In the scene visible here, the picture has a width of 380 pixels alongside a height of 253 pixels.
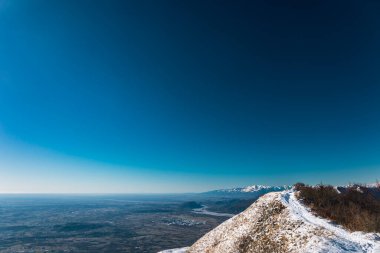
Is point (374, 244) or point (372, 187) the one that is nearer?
point (374, 244)

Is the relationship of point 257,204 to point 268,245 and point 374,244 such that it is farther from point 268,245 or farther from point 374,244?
point 374,244

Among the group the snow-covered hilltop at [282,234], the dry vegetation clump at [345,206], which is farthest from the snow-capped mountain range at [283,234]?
the dry vegetation clump at [345,206]

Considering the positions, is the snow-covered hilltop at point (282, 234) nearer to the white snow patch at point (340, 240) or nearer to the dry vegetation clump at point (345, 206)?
the white snow patch at point (340, 240)

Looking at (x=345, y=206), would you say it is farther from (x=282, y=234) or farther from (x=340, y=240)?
(x=340, y=240)

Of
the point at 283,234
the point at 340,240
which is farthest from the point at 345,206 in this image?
the point at 340,240

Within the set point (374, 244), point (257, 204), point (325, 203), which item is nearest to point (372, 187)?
point (325, 203)
